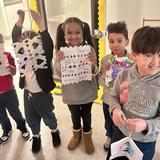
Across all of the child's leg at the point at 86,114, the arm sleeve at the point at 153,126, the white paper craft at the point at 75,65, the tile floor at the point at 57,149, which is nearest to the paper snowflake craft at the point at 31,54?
the white paper craft at the point at 75,65

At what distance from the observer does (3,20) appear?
399 cm

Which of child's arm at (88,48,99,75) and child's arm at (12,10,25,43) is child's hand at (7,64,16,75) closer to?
child's arm at (12,10,25,43)

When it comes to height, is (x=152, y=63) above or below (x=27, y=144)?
above

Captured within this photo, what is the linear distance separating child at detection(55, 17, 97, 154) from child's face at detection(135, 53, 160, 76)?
490 mm

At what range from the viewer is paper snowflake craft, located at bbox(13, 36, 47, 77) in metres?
1.36

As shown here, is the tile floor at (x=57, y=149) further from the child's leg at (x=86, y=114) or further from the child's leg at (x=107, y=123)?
the child's leg at (x=86, y=114)

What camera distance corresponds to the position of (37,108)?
155 centimetres

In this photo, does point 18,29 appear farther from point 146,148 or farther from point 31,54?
point 146,148

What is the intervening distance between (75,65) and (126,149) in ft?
1.92

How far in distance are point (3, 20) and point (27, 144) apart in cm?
283

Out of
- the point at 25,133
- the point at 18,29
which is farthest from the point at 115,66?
the point at 25,133

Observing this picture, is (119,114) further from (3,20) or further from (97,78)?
(3,20)

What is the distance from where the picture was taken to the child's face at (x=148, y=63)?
895 mm

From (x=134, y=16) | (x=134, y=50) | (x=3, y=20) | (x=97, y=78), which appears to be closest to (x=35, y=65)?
(x=97, y=78)
